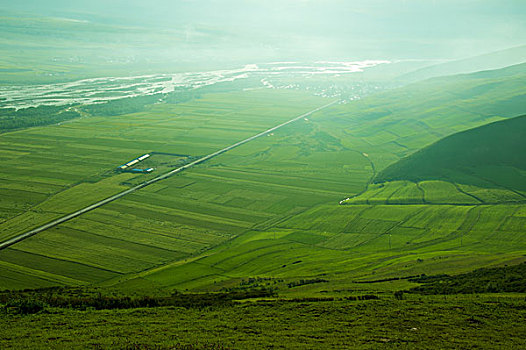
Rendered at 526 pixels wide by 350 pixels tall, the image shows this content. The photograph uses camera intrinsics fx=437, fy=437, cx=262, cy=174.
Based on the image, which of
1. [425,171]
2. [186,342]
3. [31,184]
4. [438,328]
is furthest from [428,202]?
[31,184]

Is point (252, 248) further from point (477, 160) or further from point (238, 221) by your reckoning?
point (477, 160)

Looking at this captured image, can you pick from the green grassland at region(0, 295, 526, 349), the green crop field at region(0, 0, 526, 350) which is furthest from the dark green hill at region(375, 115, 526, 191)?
the green grassland at region(0, 295, 526, 349)

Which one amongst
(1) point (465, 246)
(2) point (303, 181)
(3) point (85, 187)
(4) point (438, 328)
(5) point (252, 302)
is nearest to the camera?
(4) point (438, 328)

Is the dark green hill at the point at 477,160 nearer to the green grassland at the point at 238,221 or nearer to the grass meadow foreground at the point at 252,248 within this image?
the grass meadow foreground at the point at 252,248

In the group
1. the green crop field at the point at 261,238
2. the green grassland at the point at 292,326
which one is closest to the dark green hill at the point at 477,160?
the green crop field at the point at 261,238

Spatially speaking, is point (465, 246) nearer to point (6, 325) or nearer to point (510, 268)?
point (510, 268)
